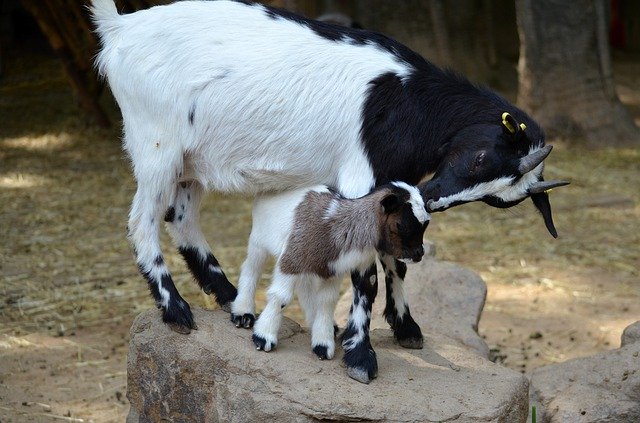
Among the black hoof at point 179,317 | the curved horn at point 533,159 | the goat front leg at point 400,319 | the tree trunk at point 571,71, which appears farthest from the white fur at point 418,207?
the tree trunk at point 571,71

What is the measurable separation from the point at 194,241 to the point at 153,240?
349mm

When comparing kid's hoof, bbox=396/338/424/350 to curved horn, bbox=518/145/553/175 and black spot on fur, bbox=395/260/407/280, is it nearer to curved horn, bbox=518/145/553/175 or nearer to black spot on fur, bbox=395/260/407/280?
black spot on fur, bbox=395/260/407/280

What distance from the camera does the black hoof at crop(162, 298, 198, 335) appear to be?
→ 4.41 m

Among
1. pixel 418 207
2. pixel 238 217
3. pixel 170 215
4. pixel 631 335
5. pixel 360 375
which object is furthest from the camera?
pixel 238 217

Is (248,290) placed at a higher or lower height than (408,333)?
higher

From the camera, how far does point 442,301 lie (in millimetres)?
5918

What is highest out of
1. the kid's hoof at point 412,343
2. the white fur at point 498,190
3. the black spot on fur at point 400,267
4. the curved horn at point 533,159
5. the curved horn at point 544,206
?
the curved horn at point 533,159

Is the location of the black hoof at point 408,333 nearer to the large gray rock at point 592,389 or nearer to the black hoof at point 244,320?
the large gray rock at point 592,389

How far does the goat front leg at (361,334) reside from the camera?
168 inches

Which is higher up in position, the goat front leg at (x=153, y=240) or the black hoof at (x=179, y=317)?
the goat front leg at (x=153, y=240)

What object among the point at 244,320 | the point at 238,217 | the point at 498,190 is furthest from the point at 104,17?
the point at 238,217

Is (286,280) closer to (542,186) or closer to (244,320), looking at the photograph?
(244,320)

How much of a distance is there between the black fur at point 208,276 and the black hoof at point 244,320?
0.32 metres

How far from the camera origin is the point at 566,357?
6.11 metres
